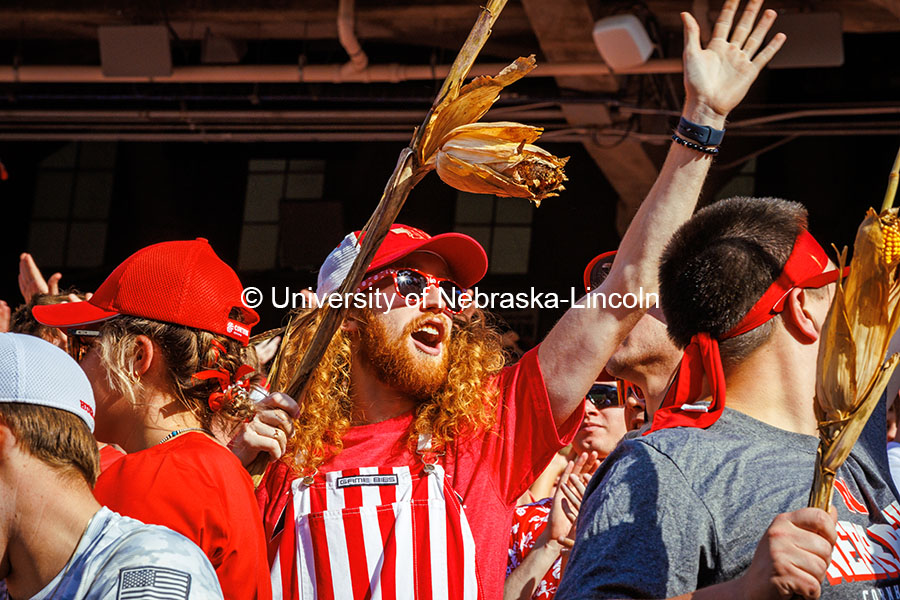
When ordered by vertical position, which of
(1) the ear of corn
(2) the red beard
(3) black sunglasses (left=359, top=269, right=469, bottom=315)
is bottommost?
(2) the red beard

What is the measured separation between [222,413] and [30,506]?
33.1 inches

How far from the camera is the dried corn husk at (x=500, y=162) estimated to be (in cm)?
204

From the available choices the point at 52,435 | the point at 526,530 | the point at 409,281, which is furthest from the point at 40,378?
the point at 526,530

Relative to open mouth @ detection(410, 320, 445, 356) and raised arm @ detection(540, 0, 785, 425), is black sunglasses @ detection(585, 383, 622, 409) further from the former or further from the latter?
raised arm @ detection(540, 0, 785, 425)

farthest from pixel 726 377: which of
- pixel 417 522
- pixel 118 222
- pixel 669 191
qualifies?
pixel 118 222

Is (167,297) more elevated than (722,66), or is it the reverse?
(722,66)

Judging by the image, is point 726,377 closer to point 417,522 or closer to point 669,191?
point 669,191

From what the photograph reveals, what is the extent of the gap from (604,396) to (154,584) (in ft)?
8.58

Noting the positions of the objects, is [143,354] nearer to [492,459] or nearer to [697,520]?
[492,459]

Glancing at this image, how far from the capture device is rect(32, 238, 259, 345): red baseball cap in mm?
2557

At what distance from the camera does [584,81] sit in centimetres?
676

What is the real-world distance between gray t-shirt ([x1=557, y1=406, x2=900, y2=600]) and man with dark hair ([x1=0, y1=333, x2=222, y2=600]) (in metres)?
0.62

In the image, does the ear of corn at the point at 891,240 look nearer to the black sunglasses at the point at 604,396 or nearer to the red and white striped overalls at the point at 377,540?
the red and white striped overalls at the point at 377,540

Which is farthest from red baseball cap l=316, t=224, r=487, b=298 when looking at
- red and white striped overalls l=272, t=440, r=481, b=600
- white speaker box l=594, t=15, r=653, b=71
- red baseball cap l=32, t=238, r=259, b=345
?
white speaker box l=594, t=15, r=653, b=71
